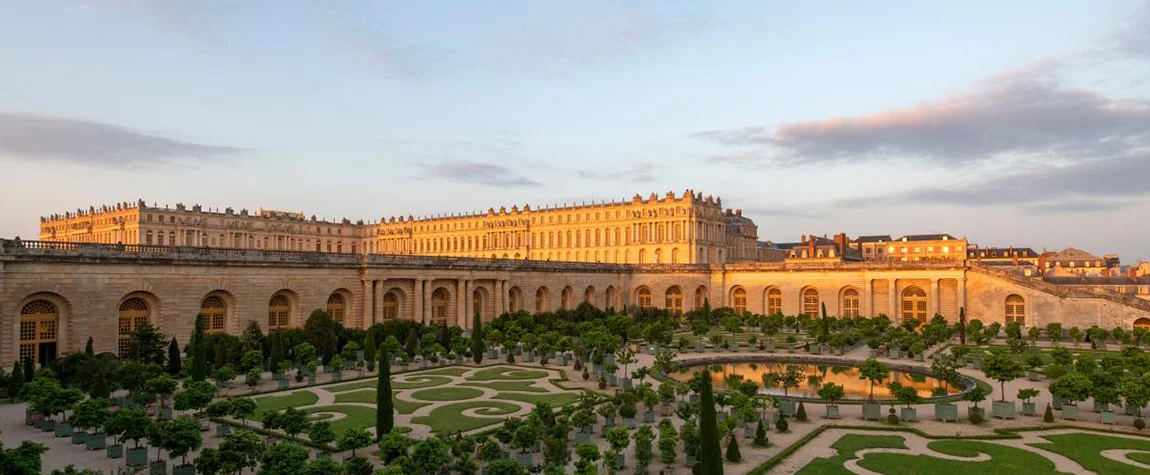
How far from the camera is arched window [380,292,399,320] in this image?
180ft

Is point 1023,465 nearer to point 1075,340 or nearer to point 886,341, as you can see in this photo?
point 886,341

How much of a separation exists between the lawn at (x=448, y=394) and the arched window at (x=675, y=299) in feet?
161

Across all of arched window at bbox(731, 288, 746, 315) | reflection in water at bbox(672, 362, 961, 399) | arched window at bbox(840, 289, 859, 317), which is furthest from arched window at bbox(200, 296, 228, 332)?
arched window at bbox(840, 289, 859, 317)

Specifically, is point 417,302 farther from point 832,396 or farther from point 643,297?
point 643,297

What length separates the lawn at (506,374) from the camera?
38750 mm

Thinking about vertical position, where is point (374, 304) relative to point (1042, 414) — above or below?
above

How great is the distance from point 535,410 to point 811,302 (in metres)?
57.5

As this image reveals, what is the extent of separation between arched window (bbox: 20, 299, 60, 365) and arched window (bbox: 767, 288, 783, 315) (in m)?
62.9

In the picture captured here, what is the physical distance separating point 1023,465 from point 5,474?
2720 cm

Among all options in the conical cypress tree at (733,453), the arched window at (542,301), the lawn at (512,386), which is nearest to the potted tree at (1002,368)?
the conical cypress tree at (733,453)

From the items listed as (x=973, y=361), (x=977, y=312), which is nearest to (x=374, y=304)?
(x=973, y=361)

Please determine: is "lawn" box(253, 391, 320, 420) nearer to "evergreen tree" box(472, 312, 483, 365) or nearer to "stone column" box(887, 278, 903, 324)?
"evergreen tree" box(472, 312, 483, 365)

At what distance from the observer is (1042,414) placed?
2948cm

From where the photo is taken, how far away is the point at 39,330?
36.0 m
